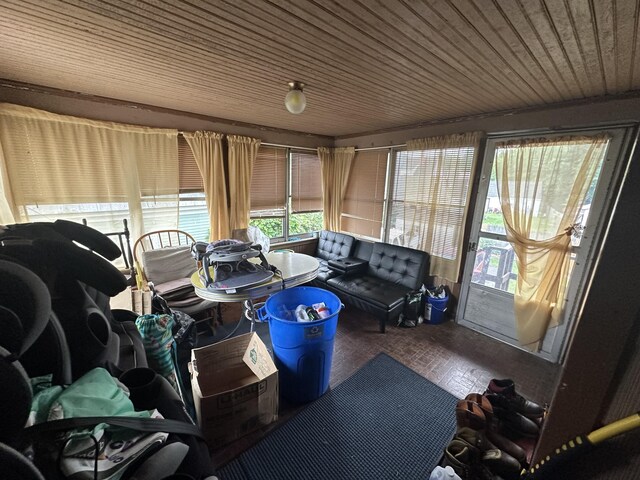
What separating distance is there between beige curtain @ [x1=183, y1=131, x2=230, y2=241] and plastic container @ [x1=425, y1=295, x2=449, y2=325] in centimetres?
272

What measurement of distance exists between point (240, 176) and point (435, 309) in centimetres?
298

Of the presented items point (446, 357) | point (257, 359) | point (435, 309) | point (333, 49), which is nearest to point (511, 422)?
point (446, 357)

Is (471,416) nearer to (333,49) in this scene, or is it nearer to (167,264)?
(333,49)

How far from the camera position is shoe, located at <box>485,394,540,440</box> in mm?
1170

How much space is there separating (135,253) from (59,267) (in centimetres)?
235

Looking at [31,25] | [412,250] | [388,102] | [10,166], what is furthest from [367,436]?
[10,166]

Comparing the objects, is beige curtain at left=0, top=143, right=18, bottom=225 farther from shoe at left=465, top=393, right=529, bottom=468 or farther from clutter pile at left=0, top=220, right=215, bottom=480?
shoe at left=465, top=393, right=529, bottom=468

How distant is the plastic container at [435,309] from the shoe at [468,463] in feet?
6.71

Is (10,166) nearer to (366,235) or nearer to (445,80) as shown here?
(445,80)

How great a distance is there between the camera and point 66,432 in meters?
0.55

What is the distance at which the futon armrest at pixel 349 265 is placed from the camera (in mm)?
3471

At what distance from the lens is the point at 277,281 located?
6.45 ft

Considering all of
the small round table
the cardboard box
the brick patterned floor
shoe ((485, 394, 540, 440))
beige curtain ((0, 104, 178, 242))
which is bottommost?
the brick patterned floor

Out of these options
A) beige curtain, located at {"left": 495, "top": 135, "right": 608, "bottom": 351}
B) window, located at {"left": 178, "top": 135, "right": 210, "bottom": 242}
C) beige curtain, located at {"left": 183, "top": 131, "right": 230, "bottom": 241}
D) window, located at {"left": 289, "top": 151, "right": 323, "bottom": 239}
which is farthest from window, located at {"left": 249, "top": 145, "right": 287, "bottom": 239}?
beige curtain, located at {"left": 495, "top": 135, "right": 608, "bottom": 351}
